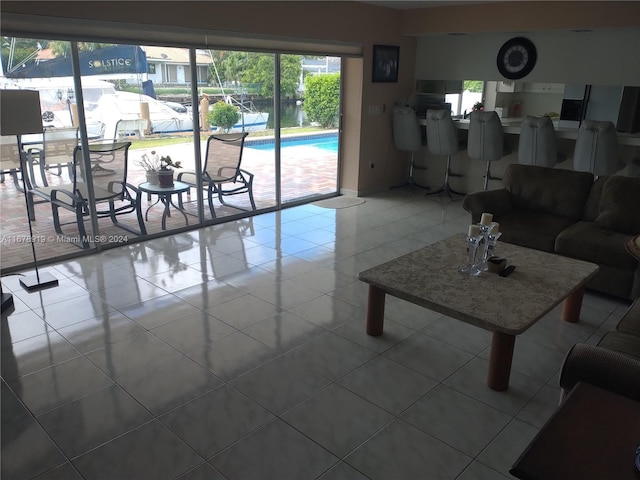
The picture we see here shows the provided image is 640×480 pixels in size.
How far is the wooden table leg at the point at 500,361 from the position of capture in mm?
2605

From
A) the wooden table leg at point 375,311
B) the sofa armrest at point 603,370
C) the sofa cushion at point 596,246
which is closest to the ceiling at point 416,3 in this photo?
the sofa cushion at point 596,246

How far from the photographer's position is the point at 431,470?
7.00 feet

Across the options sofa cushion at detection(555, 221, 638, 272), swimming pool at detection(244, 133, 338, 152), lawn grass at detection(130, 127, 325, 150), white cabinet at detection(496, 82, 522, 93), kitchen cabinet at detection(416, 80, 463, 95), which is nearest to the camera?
sofa cushion at detection(555, 221, 638, 272)

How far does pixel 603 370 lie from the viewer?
199cm

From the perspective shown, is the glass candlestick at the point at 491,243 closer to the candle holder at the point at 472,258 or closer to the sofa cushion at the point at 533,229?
the candle holder at the point at 472,258

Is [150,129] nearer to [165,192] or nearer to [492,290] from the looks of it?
[165,192]

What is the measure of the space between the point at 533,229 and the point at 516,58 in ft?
10.2

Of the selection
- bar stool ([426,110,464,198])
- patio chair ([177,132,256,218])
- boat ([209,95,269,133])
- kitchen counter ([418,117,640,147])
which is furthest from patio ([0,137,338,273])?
kitchen counter ([418,117,640,147])

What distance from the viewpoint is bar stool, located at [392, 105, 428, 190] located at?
6.82 meters

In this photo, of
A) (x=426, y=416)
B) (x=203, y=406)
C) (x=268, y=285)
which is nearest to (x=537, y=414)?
(x=426, y=416)

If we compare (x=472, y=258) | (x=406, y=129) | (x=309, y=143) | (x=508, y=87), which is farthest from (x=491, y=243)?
(x=508, y=87)

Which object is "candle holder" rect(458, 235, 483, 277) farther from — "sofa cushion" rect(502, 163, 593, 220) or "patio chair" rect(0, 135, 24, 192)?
"patio chair" rect(0, 135, 24, 192)

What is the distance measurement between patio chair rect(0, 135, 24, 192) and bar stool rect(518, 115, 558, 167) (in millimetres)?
5001

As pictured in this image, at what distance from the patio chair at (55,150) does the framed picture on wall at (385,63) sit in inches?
149
